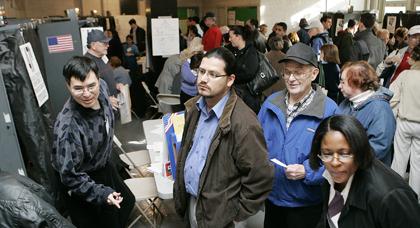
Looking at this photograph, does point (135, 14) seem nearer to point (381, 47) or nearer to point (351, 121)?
point (381, 47)

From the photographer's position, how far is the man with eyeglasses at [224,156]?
1874 mm

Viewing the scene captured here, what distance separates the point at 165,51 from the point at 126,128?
4.74 ft

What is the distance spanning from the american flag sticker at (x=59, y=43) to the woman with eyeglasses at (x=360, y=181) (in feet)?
9.85

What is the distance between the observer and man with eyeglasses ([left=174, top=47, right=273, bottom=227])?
1874mm

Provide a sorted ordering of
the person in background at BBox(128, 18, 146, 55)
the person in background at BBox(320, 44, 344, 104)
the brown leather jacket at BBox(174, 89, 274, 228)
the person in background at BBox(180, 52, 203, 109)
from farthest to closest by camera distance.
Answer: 1. the person in background at BBox(128, 18, 146, 55)
2. the person in background at BBox(320, 44, 344, 104)
3. the person in background at BBox(180, 52, 203, 109)
4. the brown leather jacket at BBox(174, 89, 274, 228)

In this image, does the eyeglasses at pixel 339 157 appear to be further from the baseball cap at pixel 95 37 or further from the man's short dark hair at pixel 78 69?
the baseball cap at pixel 95 37

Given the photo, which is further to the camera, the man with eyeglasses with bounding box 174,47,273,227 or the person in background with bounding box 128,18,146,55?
the person in background with bounding box 128,18,146,55

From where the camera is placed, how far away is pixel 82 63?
218 centimetres

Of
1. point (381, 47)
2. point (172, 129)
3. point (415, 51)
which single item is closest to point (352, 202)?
point (172, 129)

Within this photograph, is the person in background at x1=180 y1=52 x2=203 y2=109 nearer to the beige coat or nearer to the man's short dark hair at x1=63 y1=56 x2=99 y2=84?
the beige coat

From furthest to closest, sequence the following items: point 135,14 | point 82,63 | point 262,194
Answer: point 135,14 < point 82,63 < point 262,194

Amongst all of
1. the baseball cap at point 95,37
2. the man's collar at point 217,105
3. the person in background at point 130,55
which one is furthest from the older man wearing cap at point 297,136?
the person in background at point 130,55

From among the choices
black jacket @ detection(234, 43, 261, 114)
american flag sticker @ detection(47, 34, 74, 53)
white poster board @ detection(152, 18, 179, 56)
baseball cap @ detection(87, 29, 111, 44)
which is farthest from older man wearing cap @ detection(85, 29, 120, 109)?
white poster board @ detection(152, 18, 179, 56)

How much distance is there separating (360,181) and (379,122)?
92 cm
